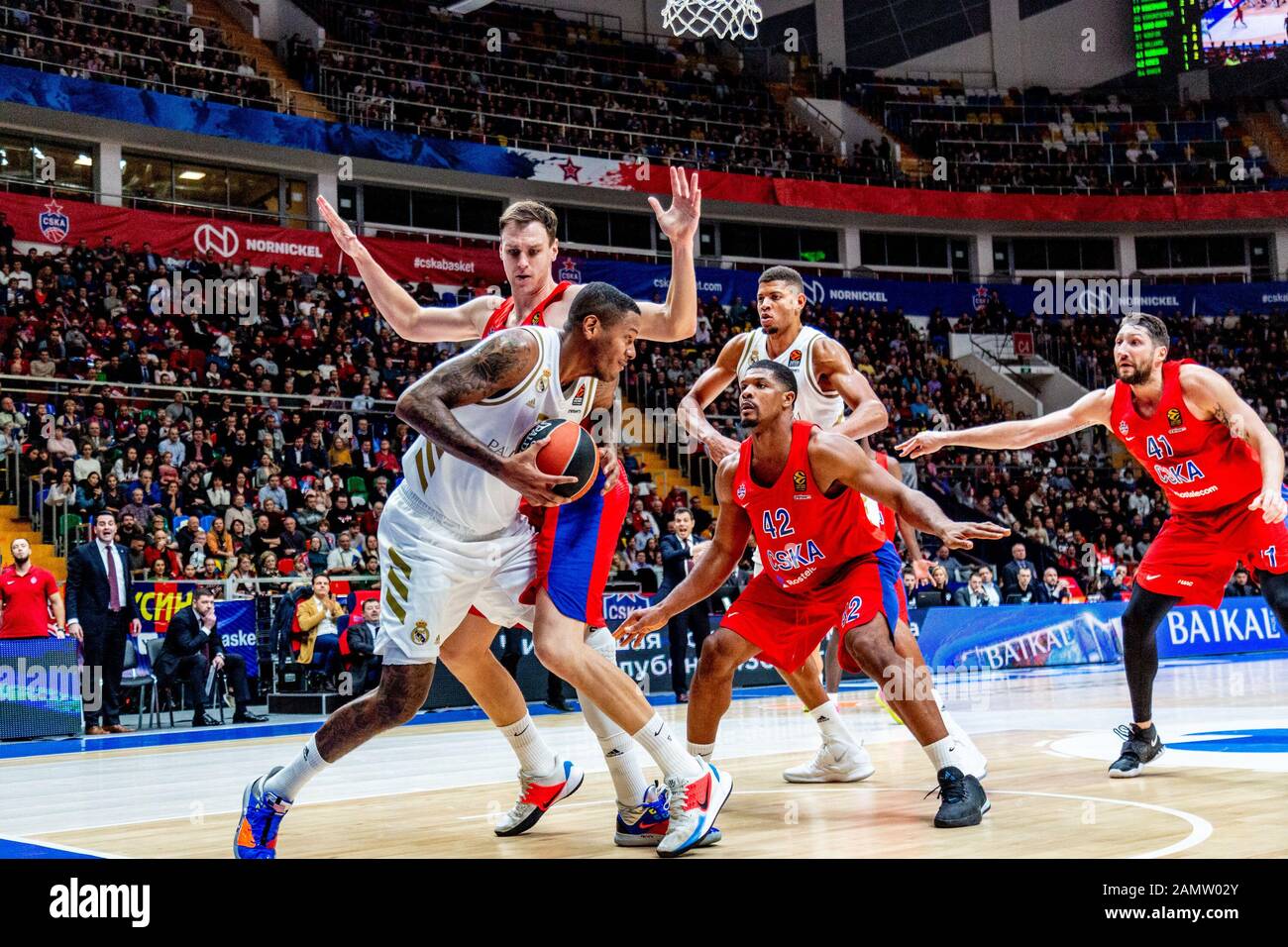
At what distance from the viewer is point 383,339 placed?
21234 mm

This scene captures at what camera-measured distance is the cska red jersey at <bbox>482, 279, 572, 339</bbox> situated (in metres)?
5.38

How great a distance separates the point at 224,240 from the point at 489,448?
19.2 m

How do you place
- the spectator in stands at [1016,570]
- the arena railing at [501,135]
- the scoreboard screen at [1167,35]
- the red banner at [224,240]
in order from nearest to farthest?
the spectator in stands at [1016,570] < the red banner at [224,240] < the arena railing at [501,135] < the scoreboard screen at [1167,35]

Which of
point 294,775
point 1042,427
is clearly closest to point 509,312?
point 294,775

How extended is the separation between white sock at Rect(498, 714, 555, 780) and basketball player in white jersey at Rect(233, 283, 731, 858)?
0.75m

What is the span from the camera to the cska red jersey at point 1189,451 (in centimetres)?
634

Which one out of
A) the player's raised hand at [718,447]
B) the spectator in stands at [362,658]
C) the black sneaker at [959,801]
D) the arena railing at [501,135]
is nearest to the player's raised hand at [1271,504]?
the black sneaker at [959,801]

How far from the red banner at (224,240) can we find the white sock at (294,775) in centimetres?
1843

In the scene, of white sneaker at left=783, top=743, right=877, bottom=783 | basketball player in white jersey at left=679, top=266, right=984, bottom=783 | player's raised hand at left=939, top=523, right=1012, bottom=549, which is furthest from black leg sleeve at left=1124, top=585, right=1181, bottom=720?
player's raised hand at left=939, top=523, right=1012, bottom=549

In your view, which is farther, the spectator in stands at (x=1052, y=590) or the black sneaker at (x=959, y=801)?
the spectator in stands at (x=1052, y=590)

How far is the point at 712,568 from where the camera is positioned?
546 centimetres

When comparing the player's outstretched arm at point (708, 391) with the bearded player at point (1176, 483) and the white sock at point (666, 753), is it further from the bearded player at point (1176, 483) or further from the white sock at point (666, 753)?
the white sock at point (666, 753)

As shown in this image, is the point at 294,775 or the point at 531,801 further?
the point at 531,801

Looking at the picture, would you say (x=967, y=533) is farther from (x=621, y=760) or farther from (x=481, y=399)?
(x=481, y=399)
